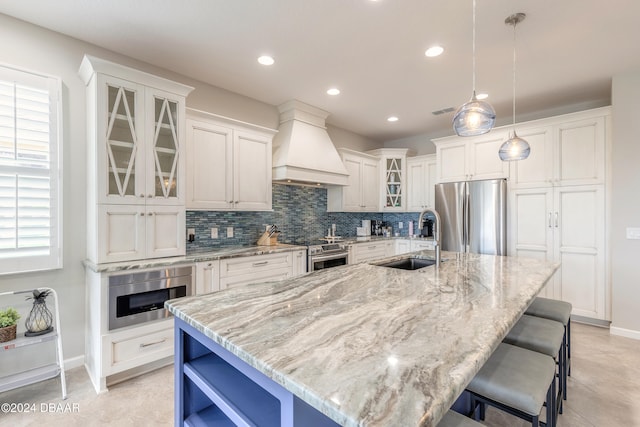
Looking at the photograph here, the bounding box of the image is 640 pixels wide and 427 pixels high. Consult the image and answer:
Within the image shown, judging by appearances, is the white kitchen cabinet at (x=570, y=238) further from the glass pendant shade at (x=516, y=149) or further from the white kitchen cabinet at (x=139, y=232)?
the white kitchen cabinet at (x=139, y=232)

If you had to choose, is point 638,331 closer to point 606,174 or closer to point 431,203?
point 606,174

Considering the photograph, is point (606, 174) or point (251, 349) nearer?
point (251, 349)

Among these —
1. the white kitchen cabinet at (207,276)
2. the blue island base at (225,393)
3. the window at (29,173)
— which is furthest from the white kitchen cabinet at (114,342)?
the blue island base at (225,393)

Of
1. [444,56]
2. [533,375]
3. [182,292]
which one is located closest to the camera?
[533,375]

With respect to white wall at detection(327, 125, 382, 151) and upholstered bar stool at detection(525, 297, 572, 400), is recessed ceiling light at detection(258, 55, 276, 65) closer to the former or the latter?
white wall at detection(327, 125, 382, 151)

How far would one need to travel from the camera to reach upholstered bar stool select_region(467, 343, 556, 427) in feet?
4.08

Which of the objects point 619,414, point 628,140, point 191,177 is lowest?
point 619,414

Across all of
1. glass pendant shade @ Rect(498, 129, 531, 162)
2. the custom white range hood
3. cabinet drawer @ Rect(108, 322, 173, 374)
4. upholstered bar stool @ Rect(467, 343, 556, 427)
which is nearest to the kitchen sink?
upholstered bar stool @ Rect(467, 343, 556, 427)

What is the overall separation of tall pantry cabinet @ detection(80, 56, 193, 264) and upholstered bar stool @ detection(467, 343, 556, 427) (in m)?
2.52

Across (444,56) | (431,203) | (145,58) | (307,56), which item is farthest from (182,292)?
(431,203)

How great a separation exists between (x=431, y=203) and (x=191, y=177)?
3.76 m

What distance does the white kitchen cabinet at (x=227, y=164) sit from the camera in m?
3.03

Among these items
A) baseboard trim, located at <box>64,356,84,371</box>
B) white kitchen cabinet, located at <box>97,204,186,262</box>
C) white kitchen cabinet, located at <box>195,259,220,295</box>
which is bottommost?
baseboard trim, located at <box>64,356,84,371</box>

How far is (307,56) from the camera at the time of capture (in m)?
2.80
